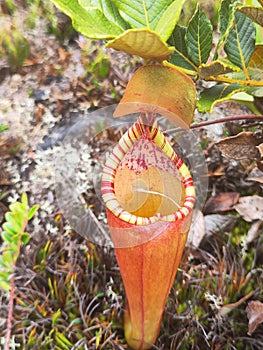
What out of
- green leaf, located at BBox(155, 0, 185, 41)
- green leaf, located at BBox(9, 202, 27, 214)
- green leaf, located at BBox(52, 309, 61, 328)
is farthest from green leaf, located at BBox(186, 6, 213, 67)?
green leaf, located at BBox(52, 309, 61, 328)

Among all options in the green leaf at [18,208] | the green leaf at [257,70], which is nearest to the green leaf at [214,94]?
the green leaf at [257,70]

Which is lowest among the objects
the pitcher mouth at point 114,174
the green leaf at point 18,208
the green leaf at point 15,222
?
the green leaf at point 15,222

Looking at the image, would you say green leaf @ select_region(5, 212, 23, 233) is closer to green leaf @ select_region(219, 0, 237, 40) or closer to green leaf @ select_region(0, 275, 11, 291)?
green leaf @ select_region(0, 275, 11, 291)

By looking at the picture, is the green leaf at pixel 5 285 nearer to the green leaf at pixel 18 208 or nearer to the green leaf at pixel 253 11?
the green leaf at pixel 18 208

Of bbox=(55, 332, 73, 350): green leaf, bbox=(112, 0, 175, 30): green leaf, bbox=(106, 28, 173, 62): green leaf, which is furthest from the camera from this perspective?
bbox=(55, 332, 73, 350): green leaf

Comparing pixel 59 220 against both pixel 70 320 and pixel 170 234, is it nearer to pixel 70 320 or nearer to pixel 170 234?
pixel 70 320

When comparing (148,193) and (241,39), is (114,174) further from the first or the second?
(241,39)

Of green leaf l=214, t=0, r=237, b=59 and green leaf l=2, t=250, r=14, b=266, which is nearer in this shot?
green leaf l=214, t=0, r=237, b=59
